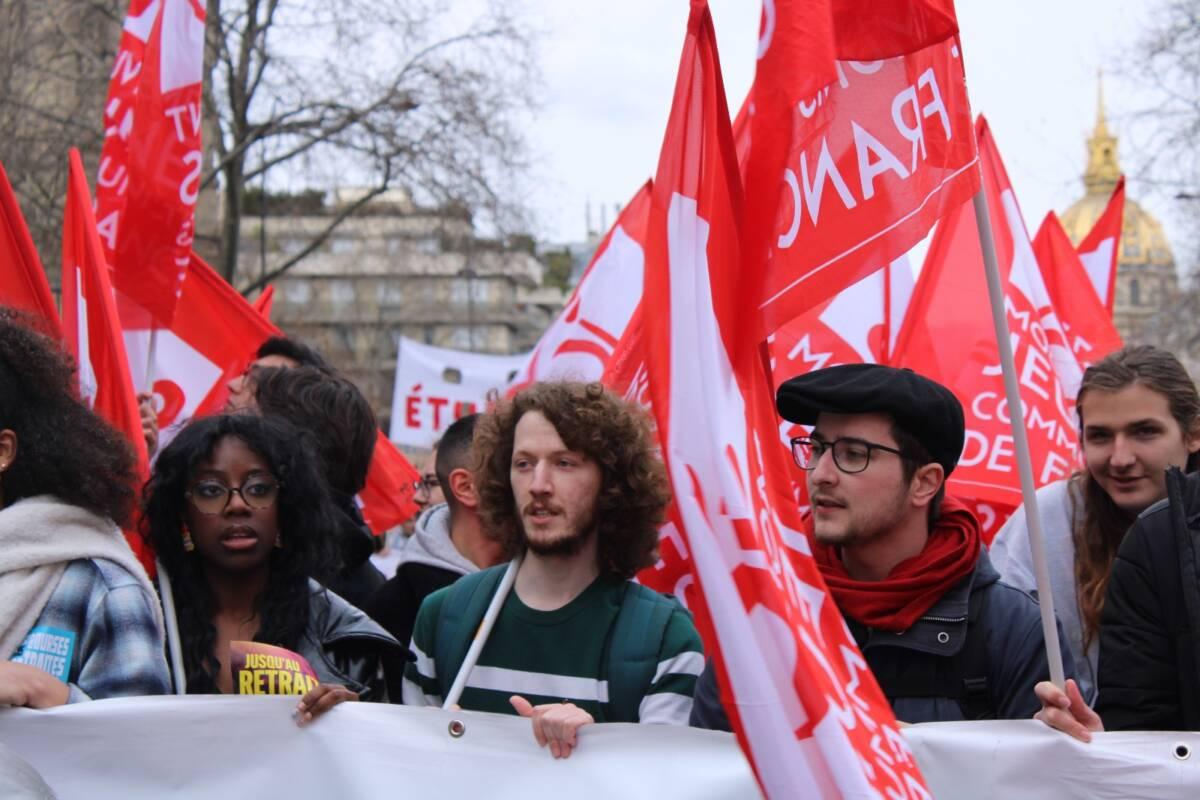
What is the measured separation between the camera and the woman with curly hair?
3.70 metres

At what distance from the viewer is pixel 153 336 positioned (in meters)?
5.42

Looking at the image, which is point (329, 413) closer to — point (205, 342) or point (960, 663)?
point (205, 342)

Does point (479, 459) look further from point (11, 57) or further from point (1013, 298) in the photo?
point (11, 57)

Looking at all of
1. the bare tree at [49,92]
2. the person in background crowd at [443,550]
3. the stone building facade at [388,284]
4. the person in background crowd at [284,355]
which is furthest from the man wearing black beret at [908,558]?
the bare tree at [49,92]

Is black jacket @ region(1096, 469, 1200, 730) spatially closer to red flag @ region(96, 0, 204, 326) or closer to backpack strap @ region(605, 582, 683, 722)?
backpack strap @ region(605, 582, 683, 722)

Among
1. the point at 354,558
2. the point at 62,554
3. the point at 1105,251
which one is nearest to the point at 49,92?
the point at 1105,251

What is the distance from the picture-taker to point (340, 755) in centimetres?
304

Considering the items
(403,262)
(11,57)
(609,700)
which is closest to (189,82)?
(609,700)

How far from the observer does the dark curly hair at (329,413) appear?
4812 millimetres

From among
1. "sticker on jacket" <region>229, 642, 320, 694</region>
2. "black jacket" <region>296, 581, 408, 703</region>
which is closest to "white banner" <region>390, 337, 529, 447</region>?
"black jacket" <region>296, 581, 408, 703</region>

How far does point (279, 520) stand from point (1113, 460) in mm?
2069

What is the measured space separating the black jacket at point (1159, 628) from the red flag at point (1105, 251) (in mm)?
5933

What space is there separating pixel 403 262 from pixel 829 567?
1869 centimetres

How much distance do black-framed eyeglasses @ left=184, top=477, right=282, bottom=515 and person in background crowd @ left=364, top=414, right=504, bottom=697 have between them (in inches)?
23.8
